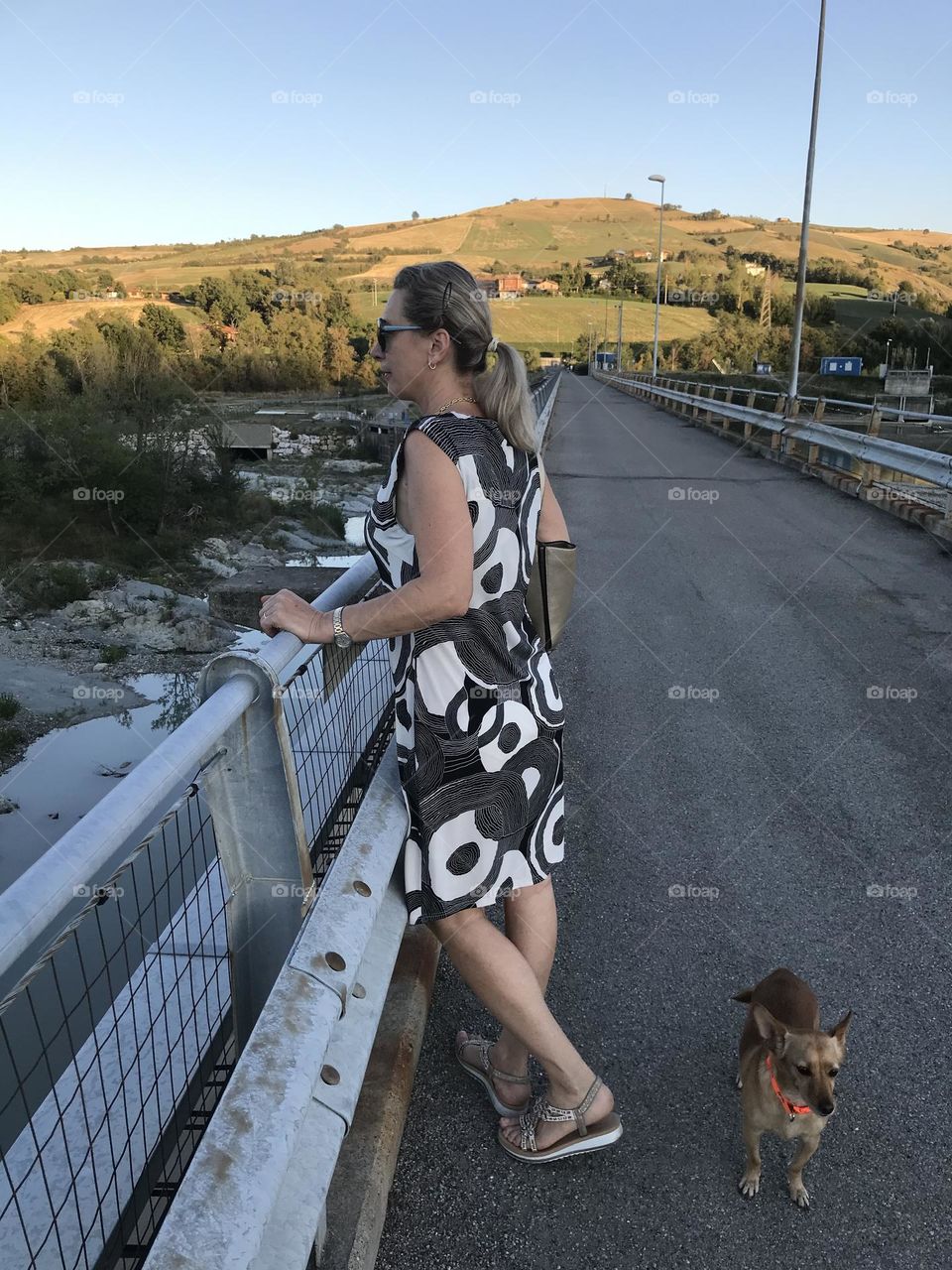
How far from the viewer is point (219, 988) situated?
255cm

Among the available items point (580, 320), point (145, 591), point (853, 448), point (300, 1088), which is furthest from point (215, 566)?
point (580, 320)

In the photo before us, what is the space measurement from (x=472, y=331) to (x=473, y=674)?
2.61ft

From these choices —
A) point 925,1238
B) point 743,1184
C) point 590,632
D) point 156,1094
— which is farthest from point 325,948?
point 590,632

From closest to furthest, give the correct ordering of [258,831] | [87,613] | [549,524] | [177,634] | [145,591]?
[258,831] → [549,524] → [177,634] → [87,613] → [145,591]

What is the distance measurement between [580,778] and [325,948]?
267 centimetres

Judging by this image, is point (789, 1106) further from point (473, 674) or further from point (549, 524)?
point (549, 524)

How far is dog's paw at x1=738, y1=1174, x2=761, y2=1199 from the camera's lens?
224cm

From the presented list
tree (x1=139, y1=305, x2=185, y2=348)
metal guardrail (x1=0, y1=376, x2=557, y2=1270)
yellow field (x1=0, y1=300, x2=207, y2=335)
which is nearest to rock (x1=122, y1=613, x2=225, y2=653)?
metal guardrail (x1=0, y1=376, x2=557, y2=1270)

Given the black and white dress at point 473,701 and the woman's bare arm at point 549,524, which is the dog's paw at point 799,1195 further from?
the woman's bare arm at point 549,524

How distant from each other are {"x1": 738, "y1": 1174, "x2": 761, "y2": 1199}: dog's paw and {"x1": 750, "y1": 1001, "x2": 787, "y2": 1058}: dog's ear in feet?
0.95

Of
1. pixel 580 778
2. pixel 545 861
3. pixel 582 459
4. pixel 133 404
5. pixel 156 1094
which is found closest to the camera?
pixel 156 1094

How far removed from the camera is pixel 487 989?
2279mm

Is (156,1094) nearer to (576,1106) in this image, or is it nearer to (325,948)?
(325,948)

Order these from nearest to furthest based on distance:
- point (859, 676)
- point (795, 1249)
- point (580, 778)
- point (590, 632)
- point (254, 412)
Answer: point (795, 1249)
point (580, 778)
point (859, 676)
point (590, 632)
point (254, 412)
